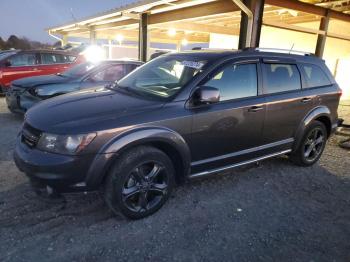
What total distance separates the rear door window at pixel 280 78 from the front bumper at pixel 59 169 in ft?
8.00

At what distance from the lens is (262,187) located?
397 centimetres

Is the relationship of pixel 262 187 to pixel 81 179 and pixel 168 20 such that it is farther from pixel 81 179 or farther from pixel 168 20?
pixel 168 20

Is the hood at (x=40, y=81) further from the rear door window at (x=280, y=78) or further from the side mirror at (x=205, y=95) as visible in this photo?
the rear door window at (x=280, y=78)

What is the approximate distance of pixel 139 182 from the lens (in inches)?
119

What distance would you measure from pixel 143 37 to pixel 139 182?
894cm

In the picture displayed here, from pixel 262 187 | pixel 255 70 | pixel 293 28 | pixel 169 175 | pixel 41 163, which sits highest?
pixel 293 28

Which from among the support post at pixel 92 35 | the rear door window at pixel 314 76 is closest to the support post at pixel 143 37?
the support post at pixel 92 35

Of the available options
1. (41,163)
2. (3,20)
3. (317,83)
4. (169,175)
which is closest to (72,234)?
(41,163)

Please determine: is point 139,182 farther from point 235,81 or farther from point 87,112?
point 235,81

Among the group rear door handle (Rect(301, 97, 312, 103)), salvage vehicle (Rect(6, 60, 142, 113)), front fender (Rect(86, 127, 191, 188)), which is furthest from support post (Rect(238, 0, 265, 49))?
front fender (Rect(86, 127, 191, 188))

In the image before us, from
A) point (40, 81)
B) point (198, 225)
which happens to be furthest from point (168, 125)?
point (40, 81)

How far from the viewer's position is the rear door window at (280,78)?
386 cm

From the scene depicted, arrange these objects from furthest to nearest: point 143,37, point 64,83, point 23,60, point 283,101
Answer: point 143,37, point 23,60, point 64,83, point 283,101

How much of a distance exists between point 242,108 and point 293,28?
20.5 ft
